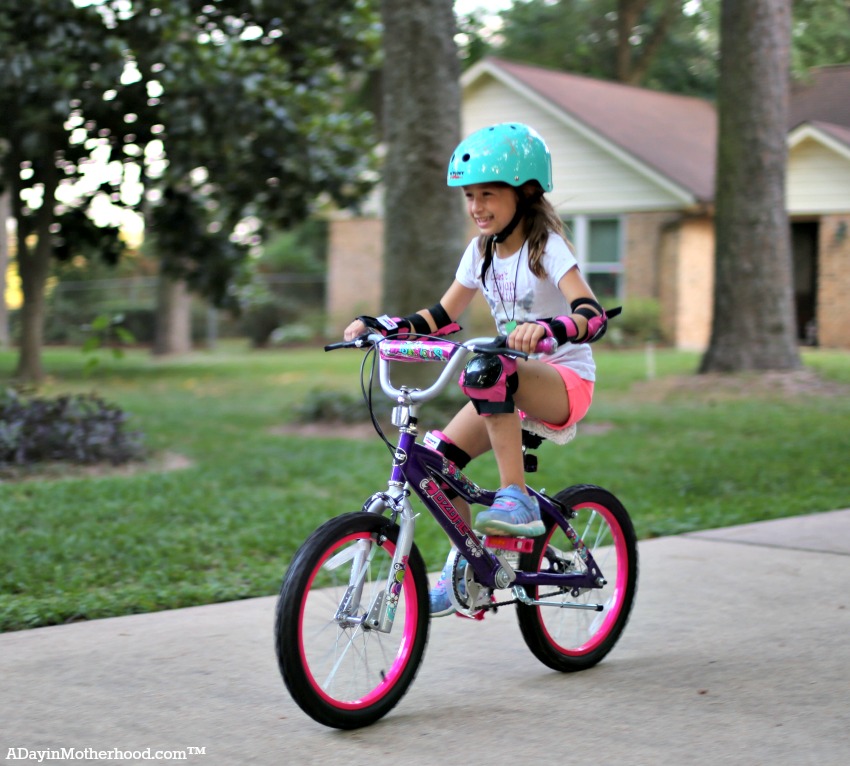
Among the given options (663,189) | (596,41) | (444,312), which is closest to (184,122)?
(444,312)

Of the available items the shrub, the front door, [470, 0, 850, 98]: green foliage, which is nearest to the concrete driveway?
the shrub

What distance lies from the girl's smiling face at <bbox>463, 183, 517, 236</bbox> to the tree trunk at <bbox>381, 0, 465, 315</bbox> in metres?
7.22

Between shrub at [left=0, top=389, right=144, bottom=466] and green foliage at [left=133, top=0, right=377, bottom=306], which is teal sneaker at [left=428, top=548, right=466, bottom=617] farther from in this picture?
green foliage at [left=133, top=0, right=377, bottom=306]

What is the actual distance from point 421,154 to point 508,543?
25.9 ft

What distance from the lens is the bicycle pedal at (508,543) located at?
13.9 ft

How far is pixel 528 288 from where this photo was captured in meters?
4.32

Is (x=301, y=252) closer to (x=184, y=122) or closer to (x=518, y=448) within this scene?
(x=184, y=122)

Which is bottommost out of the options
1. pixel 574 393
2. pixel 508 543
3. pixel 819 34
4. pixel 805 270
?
pixel 508 543

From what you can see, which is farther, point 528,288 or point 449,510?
point 528,288

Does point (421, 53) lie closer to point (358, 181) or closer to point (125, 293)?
point (358, 181)

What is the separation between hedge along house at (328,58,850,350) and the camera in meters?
24.6

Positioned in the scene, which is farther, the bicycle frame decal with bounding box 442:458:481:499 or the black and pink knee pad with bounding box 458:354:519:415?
the bicycle frame decal with bounding box 442:458:481:499

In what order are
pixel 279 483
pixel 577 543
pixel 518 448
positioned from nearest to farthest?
pixel 518 448 → pixel 577 543 → pixel 279 483

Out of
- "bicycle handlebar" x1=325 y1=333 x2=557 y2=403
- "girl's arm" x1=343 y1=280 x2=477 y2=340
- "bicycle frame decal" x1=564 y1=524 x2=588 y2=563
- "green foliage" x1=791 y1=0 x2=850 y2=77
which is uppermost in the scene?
"green foliage" x1=791 y1=0 x2=850 y2=77
